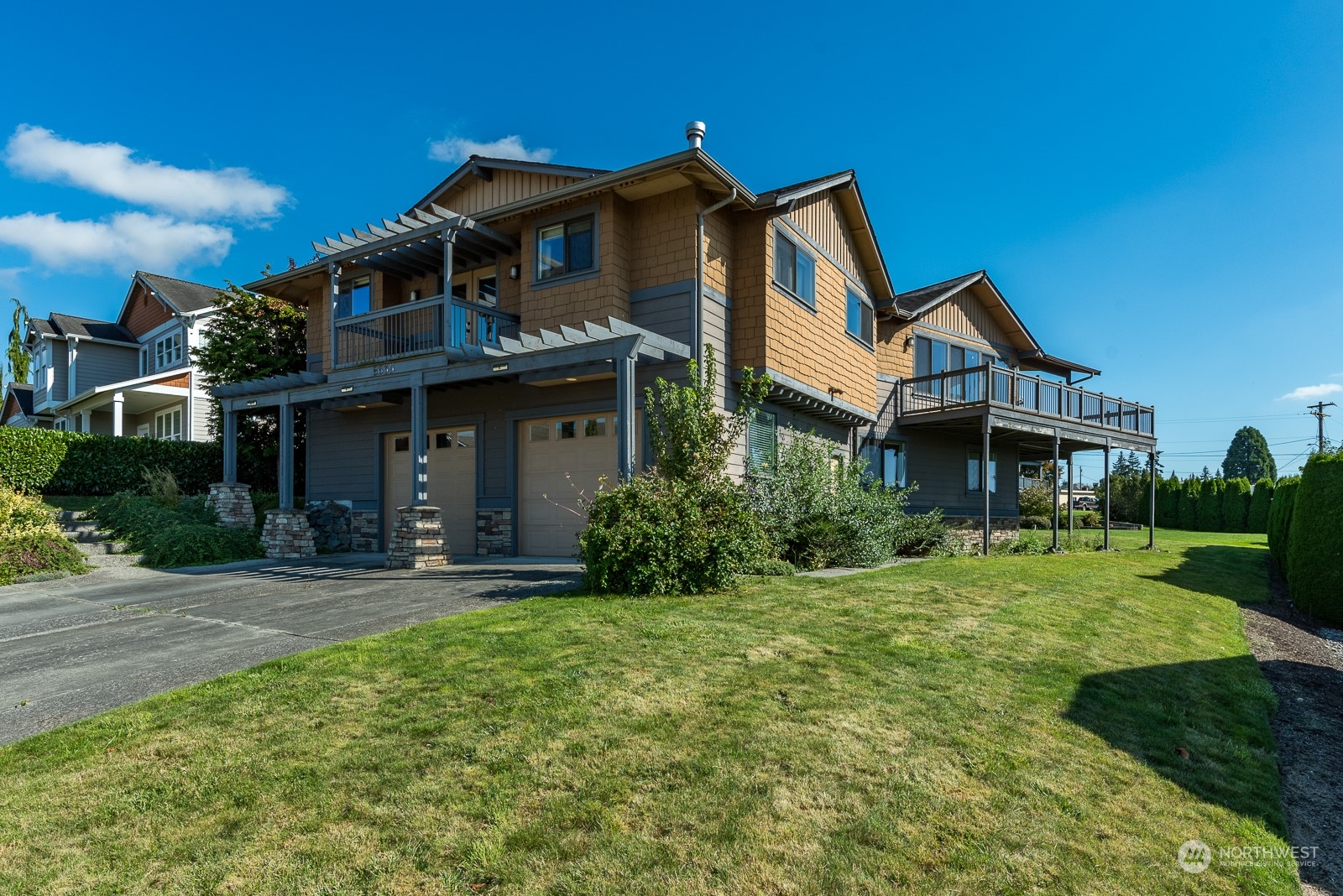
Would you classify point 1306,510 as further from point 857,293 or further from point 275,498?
point 275,498

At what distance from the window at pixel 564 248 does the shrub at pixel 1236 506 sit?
3215 centimetres

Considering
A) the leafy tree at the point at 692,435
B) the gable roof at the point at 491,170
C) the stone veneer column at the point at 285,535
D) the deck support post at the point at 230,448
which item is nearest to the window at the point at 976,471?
the leafy tree at the point at 692,435

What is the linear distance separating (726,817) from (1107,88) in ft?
49.2

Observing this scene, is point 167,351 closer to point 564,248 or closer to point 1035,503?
point 564,248

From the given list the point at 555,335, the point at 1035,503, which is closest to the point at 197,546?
the point at 555,335

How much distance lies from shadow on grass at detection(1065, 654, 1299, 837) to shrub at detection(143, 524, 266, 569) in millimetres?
13594

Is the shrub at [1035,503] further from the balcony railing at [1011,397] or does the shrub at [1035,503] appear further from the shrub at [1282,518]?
the shrub at [1282,518]

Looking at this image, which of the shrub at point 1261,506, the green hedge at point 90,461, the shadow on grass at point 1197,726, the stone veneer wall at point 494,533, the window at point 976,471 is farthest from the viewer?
the shrub at point 1261,506

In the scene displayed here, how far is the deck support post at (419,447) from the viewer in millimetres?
11930

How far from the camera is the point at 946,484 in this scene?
20.6 metres

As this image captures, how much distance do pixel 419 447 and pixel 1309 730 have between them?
1152 centimetres

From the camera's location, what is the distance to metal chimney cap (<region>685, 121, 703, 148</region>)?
1134cm

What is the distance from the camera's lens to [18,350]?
33.8 meters

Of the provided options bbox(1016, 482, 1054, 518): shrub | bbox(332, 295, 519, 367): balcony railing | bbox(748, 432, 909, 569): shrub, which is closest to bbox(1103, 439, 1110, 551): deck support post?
bbox(1016, 482, 1054, 518): shrub
